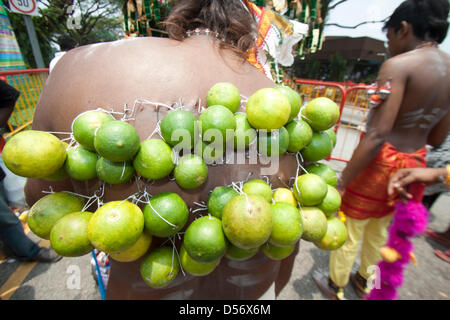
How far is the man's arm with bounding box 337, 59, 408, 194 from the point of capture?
6.41 feet

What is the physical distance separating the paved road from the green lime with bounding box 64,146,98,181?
7.33 ft

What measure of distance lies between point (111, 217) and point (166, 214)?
0.67 feet

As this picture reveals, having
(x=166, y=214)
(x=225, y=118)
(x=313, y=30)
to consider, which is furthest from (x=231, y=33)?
(x=313, y=30)

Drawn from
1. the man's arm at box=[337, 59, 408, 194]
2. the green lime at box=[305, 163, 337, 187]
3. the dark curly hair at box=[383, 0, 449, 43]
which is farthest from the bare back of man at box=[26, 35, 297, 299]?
the dark curly hair at box=[383, 0, 449, 43]

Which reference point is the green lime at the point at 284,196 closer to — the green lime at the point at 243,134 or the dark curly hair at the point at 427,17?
the green lime at the point at 243,134

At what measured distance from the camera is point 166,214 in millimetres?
892

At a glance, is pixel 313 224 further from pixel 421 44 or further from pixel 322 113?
pixel 421 44

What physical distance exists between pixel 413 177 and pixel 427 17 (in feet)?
4.93

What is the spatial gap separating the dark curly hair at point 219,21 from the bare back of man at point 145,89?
141mm

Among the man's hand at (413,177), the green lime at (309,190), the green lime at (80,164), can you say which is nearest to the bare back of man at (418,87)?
the man's hand at (413,177)

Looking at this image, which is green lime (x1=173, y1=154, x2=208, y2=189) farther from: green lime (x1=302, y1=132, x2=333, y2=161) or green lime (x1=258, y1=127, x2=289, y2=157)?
green lime (x1=302, y1=132, x2=333, y2=161)
